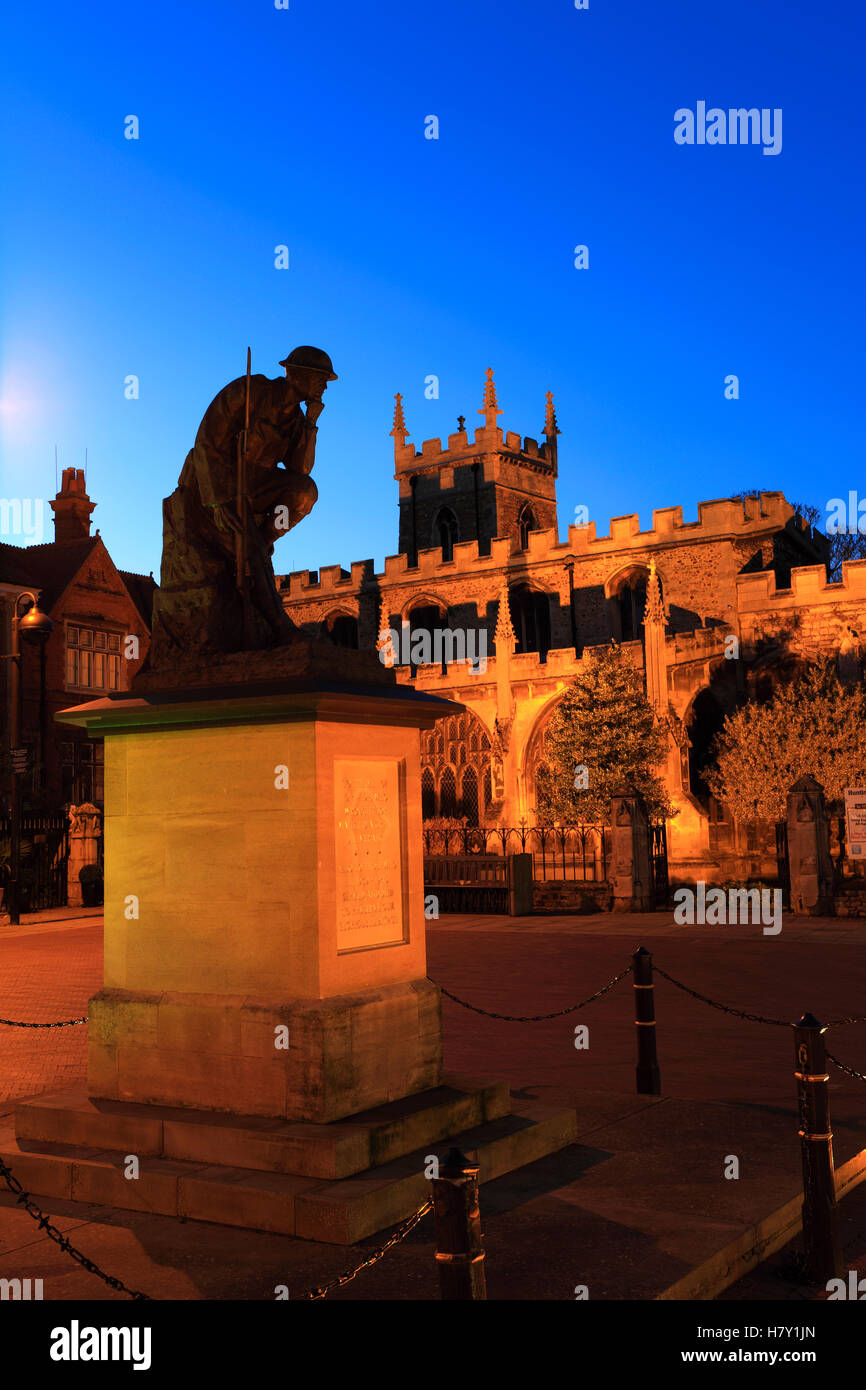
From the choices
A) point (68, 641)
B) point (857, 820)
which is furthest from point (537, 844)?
point (857, 820)

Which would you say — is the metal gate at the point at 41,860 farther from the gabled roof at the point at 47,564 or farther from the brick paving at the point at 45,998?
the gabled roof at the point at 47,564

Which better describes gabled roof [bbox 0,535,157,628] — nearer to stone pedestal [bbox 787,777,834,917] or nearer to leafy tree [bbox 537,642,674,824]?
leafy tree [bbox 537,642,674,824]

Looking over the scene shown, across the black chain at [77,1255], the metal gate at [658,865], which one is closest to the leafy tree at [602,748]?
the metal gate at [658,865]

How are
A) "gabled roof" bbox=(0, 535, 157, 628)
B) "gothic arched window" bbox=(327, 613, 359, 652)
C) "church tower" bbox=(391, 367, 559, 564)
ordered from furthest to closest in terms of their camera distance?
"church tower" bbox=(391, 367, 559, 564) → "gothic arched window" bbox=(327, 613, 359, 652) → "gabled roof" bbox=(0, 535, 157, 628)

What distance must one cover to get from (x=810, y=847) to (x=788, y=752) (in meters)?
5.90

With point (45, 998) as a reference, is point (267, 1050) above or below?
above

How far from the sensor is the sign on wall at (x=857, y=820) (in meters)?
13.7

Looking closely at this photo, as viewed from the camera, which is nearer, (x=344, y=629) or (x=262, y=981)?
(x=262, y=981)

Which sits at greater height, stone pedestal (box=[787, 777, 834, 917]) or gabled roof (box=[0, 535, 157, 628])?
gabled roof (box=[0, 535, 157, 628])

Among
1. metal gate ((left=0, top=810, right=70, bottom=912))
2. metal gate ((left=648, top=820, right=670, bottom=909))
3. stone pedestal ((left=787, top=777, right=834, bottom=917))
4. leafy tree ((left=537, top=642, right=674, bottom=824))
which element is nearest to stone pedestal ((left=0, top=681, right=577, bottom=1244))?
stone pedestal ((left=787, top=777, right=834, bottom=917))

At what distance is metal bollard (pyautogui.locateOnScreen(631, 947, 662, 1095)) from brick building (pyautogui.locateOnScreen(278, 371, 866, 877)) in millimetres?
18824

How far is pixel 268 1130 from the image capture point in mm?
5348

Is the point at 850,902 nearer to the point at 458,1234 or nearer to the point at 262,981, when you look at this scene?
the point at 262,981

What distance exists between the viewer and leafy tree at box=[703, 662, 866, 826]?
2592 centimetres
